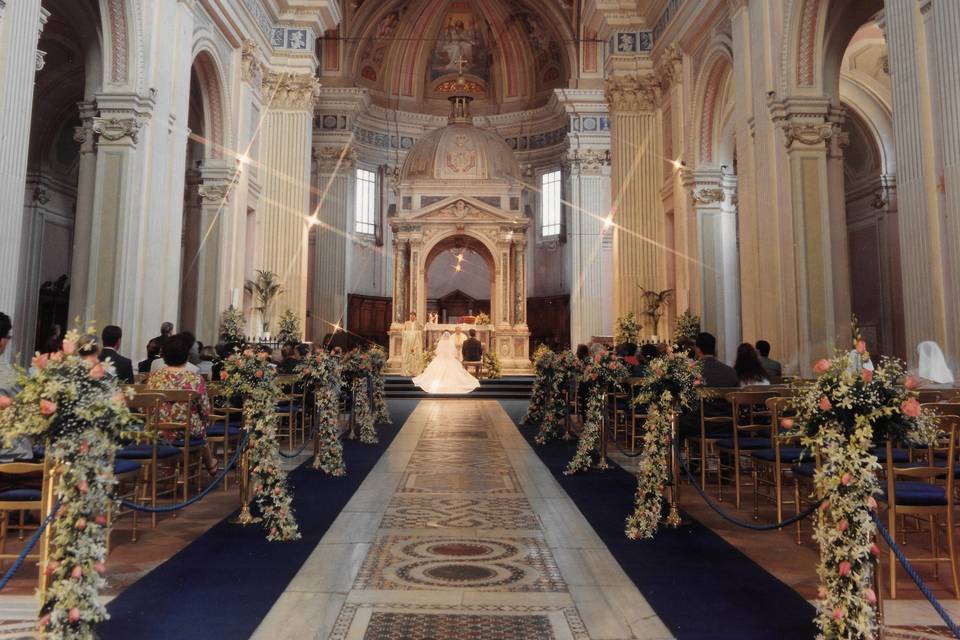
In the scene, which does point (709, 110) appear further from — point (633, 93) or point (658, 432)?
point (658, 432)

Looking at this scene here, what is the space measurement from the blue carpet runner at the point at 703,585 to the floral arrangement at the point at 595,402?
55.7 inches

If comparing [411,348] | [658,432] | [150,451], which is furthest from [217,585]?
[411,348]

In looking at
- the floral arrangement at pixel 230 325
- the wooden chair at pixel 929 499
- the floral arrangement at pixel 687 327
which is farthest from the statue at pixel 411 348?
the wooden chair at pixel 929 499

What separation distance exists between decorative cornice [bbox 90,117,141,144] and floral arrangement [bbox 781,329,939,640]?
Answer: 10.5m

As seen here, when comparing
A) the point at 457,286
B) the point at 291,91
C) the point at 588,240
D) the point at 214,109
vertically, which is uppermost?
the point at 291,91

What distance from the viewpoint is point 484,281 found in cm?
3047

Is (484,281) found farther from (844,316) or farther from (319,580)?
(319,580)

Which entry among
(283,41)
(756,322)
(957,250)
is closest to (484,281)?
(283,41)

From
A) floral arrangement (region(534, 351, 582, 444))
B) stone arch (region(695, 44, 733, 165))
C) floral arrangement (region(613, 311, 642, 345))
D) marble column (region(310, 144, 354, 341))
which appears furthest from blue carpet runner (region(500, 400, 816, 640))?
marble column (region(310, 144, 354, 341))

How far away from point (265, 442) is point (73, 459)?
200cm

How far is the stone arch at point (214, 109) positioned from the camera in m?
14.2

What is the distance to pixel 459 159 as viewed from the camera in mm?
23969

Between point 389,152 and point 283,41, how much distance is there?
11404 millimetres

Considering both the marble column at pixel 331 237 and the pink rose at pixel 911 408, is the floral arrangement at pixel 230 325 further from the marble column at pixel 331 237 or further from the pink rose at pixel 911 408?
the pink rose at pixel 911 408
